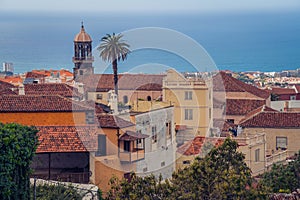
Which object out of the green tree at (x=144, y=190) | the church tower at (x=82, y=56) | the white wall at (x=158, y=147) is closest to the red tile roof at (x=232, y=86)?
the church tower at (x=82, y=56)

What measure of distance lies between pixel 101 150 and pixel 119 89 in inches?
1048

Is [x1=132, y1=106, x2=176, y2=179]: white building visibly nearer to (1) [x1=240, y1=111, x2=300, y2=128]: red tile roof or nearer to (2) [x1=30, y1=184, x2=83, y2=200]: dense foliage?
(1) [x1=240, y1=111, x2=300, y2=128]: red tile roof

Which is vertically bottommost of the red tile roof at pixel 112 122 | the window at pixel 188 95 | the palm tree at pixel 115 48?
the red tile roof at pixel 112 122

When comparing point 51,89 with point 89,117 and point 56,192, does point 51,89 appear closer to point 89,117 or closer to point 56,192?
point 89,117

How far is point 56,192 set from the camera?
1750 cm

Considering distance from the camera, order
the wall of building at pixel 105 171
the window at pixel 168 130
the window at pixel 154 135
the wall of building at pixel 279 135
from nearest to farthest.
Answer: the wall of building at pixel 105 171
the window at pixel 154 135
the window at pixel 168 130
the wall of building at pixel 279 135

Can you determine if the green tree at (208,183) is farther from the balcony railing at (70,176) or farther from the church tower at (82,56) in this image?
the church tower at (82,56)

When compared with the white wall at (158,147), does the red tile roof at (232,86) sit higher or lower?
higher

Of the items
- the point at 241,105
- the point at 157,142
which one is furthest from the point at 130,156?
the point at 241,105

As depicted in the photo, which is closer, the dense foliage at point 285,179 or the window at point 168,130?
the dense foliage at point 285,179

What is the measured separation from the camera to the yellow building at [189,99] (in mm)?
41688

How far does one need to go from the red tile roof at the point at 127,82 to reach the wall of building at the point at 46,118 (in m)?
23.3

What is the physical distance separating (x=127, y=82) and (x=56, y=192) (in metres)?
35.3

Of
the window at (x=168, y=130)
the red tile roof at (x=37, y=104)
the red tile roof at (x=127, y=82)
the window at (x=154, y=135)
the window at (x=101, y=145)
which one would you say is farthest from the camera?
the red tile roof at (x=127, y=82)
